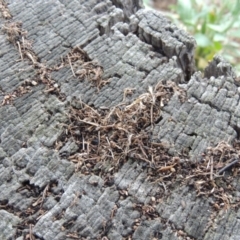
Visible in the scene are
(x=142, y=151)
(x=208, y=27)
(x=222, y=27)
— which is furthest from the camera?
(x=208, y=27)

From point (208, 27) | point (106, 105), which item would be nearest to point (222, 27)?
point (208, 27)

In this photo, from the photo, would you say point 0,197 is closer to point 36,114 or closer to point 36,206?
point 36,206

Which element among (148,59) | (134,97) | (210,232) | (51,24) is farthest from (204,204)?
(51,24)

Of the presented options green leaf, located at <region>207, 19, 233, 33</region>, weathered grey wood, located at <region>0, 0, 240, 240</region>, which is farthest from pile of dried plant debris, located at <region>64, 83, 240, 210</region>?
green leaf, located at <region>207, 19, 233, 33</region>

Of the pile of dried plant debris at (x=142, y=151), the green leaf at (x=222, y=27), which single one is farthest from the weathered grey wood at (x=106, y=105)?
the green leaf at (x=222, y=27)

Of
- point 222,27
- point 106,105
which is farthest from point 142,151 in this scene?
point 222,27

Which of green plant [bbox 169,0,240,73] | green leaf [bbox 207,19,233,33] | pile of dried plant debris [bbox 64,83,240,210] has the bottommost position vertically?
green plant [bbox 169,0,240,73]

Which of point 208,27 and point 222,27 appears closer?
point 222,27

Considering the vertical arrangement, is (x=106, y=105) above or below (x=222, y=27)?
above

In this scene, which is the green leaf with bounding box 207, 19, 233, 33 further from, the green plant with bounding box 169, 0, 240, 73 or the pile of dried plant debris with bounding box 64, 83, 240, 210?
the pile of dried plant debris with bounding box 64, 83, 240, 210

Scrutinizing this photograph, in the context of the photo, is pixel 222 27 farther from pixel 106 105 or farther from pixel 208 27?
pixel 106 105

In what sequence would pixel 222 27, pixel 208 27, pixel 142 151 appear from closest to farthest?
1. pixel 142 151
2. pixel 222 27
3. pixel 208 27
